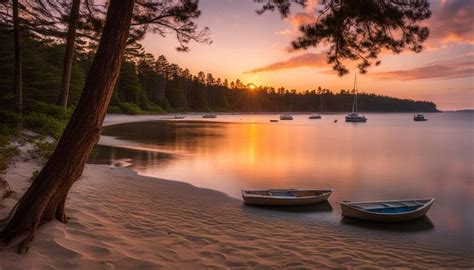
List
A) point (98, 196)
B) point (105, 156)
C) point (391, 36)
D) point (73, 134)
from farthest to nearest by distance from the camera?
point (105, 156) < point (98, 196) < point (391, 36) < point (73, 134)

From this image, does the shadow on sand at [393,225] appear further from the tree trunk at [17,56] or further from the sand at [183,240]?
the tree trunk at [17,56]

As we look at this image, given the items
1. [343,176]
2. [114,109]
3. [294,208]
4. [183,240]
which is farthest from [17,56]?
[114,109]

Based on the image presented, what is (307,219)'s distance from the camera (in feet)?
35.0

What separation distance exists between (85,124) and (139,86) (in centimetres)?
8356

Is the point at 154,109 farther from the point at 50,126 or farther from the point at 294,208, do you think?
the point at 294,208

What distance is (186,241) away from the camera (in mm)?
6297

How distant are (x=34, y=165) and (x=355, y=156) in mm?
27502

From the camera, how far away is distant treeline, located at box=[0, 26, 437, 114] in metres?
22.6

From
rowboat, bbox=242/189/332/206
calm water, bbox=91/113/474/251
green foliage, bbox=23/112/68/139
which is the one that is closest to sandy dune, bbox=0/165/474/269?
rowboat, bbox=242/189/332/206

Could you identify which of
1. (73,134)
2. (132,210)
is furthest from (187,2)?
(132,210)

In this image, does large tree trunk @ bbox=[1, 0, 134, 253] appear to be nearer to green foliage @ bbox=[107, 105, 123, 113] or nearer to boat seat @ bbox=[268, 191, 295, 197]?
boat seat @ bbox=[268, 191, 295, 197]

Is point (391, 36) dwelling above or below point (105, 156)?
above

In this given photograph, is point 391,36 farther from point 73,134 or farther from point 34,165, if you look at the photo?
point 34,165

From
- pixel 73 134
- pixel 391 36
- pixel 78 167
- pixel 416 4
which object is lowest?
pixel 78 167
